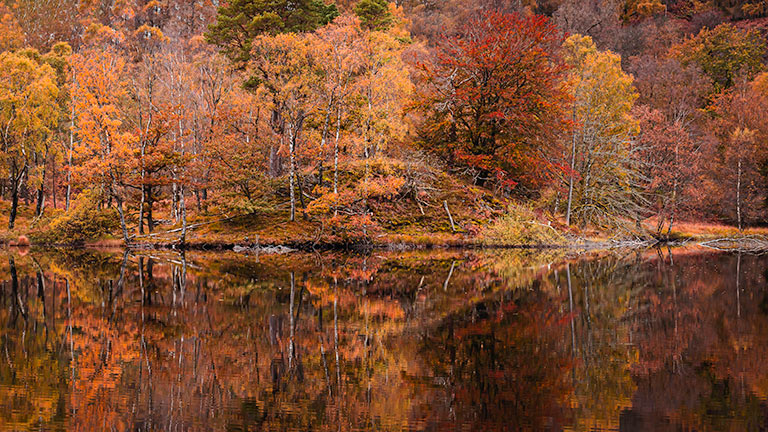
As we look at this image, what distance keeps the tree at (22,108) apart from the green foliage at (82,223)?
18.0ft

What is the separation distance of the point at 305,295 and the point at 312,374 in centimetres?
698

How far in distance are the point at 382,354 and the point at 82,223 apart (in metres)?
29.8

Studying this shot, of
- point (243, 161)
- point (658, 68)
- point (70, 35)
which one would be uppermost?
point (70, 35)

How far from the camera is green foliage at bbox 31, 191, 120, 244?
3259 cm

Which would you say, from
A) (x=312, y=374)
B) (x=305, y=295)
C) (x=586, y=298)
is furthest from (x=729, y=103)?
(x=312, y=374)

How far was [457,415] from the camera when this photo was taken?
19.9 ft

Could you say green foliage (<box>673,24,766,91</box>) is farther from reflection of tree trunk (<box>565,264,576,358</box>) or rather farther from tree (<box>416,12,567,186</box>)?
reflection of tree trunk (<box>565,264,576,358</box>)

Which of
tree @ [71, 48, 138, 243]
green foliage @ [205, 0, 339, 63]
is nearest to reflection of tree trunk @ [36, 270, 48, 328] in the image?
tree @ [71, 48, 138, 243]

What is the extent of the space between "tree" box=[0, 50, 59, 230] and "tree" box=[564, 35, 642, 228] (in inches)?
1347

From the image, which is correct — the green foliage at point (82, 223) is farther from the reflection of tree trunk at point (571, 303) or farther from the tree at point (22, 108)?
the reflection of tree trunk at point (571, 303)

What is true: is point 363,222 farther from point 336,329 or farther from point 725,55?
point 725,55

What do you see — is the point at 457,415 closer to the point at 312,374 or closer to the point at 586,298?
the point at 312,374

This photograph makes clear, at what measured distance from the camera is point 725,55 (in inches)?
2403

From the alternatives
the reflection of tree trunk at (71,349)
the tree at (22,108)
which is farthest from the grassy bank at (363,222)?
the reflection of tree trunk at (71,349)
